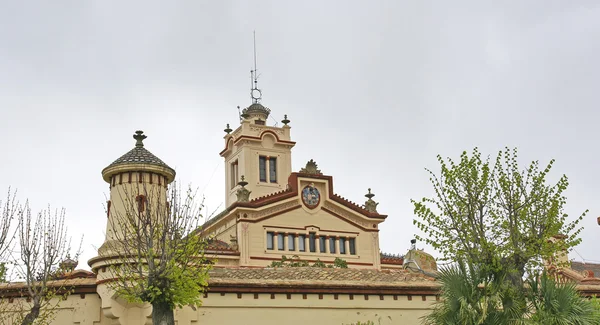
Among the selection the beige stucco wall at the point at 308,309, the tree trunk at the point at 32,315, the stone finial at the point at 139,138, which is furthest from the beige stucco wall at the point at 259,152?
the tree trunk at the point at 32,315

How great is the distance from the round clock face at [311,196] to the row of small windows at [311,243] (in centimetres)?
182

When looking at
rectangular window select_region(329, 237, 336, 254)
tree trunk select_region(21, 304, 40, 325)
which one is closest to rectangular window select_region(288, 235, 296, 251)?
rectangular window select_region(329, 237, 336, 254)

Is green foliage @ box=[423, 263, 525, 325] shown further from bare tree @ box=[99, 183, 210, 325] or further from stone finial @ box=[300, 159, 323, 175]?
stone finial @ box=[300, 159, 323, 175]

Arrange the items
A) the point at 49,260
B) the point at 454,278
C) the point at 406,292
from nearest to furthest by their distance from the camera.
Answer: the point at 454,278
the point at 49,260
the point at 406,292

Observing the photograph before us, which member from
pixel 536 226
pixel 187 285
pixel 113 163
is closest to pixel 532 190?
pixel 536 226

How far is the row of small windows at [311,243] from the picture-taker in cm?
4788

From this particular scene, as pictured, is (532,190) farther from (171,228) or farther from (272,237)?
(272,237)

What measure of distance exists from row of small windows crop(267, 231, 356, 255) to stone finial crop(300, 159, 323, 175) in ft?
12.6

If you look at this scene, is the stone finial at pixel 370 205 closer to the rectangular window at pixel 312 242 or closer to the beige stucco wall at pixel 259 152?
the rectangular window at pixel 312 242

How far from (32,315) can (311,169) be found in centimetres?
3206

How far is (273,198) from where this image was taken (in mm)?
48062

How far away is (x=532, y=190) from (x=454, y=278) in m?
4.85

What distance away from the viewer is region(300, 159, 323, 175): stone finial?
4949cm

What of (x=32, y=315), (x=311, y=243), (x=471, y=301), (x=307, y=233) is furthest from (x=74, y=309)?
(x=311, y=243)
